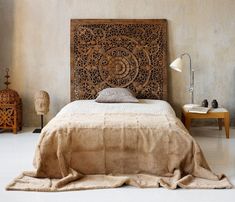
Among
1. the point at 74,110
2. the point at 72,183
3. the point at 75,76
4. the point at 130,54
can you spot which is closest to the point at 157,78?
the point at 130,54

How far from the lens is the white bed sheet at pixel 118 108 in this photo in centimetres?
468

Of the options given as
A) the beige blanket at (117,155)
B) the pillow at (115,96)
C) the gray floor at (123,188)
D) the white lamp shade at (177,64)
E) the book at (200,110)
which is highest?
the white lamp shade at (177,64)

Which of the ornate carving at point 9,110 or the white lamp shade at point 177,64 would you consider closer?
the white lamp shade at point 177,64

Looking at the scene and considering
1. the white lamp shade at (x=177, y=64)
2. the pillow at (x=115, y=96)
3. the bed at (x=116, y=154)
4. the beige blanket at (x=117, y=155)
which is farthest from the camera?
the white lamp shade at (x=177, y=64)

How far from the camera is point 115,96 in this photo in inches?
214

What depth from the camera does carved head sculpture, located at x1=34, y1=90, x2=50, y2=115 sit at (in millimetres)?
5820

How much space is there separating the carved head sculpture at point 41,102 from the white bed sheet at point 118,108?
0.65 m

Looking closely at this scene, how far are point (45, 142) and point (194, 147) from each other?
1.30 m

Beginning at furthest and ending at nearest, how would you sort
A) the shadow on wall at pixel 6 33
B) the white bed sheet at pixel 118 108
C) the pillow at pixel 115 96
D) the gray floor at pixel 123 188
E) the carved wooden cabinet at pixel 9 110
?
the shadow on wall at pixel 6 33, the carved wooden cabinet at pixel 9 110, the pillow at pixel 115 96, the white bed sheet at pixel 118 108, the gray floor at pixel 123 188

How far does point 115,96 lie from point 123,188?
79.7 inches

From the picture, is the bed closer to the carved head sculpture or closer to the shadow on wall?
the carved head sculpture

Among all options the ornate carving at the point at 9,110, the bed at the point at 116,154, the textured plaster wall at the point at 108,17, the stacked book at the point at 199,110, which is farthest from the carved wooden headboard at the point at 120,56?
the bed at the point at 116,154

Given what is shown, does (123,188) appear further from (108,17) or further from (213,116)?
(108,17)

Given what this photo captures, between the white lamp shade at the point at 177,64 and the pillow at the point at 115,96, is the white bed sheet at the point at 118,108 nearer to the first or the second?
the pillow at the point at 115,96
